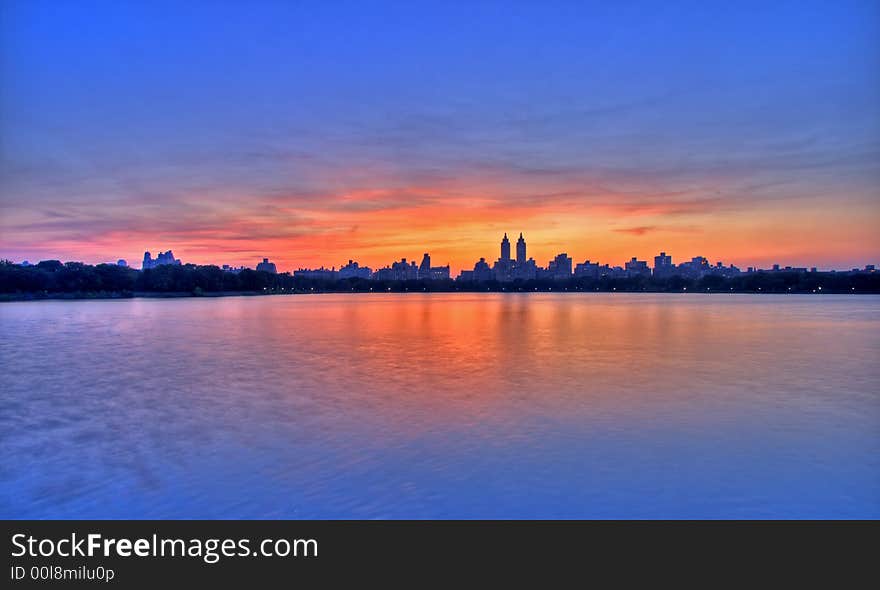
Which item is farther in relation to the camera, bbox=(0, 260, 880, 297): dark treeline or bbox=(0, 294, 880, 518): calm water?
bbox=(0, 260, 880, 297): dark treeline

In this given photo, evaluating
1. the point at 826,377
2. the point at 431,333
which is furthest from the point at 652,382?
the point at 431,333

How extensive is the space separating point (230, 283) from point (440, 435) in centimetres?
13064

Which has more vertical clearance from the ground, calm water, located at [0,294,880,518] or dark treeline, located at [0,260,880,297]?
dark treeline, located at [0,260,880,297]

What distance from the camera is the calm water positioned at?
22.6 ft

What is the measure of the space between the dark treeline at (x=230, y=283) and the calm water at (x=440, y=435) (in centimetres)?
9036

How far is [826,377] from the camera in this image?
16094 mm

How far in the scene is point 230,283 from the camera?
425ft

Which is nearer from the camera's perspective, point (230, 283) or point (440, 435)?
point (440, 435)

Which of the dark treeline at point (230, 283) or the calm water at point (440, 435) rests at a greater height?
the dark treeline at point (230, 283)

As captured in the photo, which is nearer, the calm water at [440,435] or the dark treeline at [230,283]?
the calm water at [440,435]

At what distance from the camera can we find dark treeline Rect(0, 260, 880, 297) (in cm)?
9516

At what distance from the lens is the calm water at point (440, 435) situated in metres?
6.89

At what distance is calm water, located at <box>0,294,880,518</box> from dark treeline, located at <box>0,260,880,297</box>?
90.4 m
